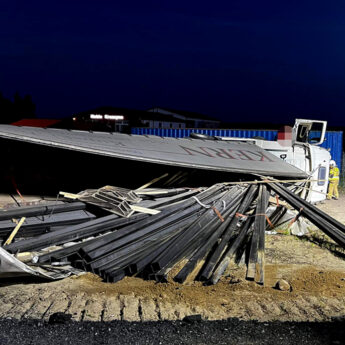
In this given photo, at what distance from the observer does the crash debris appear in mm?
5054

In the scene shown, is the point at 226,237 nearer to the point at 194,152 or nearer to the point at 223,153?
the point at 194,152

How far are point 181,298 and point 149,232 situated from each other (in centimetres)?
150

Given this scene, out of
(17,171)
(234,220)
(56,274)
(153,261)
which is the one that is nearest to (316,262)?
(234,220)

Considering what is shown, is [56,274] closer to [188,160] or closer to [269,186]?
[188,160]

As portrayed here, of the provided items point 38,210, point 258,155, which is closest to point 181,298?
point 38,210

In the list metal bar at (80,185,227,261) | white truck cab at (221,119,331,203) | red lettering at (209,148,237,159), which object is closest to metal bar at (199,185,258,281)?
metal bar at (80,185,227,261)

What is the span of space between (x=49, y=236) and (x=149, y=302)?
198 cm

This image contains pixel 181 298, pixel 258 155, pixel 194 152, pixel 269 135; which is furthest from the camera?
pixel 269 135

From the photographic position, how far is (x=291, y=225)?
25.6ft

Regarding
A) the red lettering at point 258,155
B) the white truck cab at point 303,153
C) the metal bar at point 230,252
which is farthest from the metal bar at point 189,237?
the white truck cab at point 303,153

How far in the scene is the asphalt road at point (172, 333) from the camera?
3.70 metres

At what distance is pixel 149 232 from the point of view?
589cm

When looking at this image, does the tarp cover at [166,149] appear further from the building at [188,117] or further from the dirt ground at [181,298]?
the building at [188,117]

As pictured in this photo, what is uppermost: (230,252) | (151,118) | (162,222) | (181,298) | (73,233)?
(151,118)
